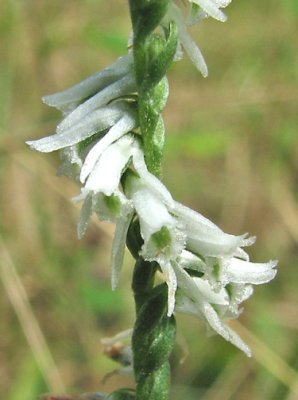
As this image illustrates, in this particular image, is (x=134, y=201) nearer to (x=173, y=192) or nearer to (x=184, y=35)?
(x=184, y=35)

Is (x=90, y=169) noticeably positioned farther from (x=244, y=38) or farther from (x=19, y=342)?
(x=244, y=38)

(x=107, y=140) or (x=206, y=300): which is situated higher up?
(x=107, y=140)

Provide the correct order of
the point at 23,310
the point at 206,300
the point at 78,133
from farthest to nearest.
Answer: the point at 23,310, the point at 206,300, the point at 78,133

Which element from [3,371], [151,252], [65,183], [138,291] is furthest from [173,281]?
[3,371]

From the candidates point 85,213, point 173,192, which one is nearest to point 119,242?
point 85,213

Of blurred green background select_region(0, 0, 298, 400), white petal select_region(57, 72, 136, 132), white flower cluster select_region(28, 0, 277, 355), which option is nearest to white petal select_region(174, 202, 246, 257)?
white flower cluster select_region(28, 0, 277, 355)

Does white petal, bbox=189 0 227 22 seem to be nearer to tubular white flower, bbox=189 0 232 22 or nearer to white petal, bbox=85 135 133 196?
tubular white flower, bbox=189 0 232 22

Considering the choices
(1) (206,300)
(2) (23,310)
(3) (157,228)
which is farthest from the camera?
(2) (23,310)
